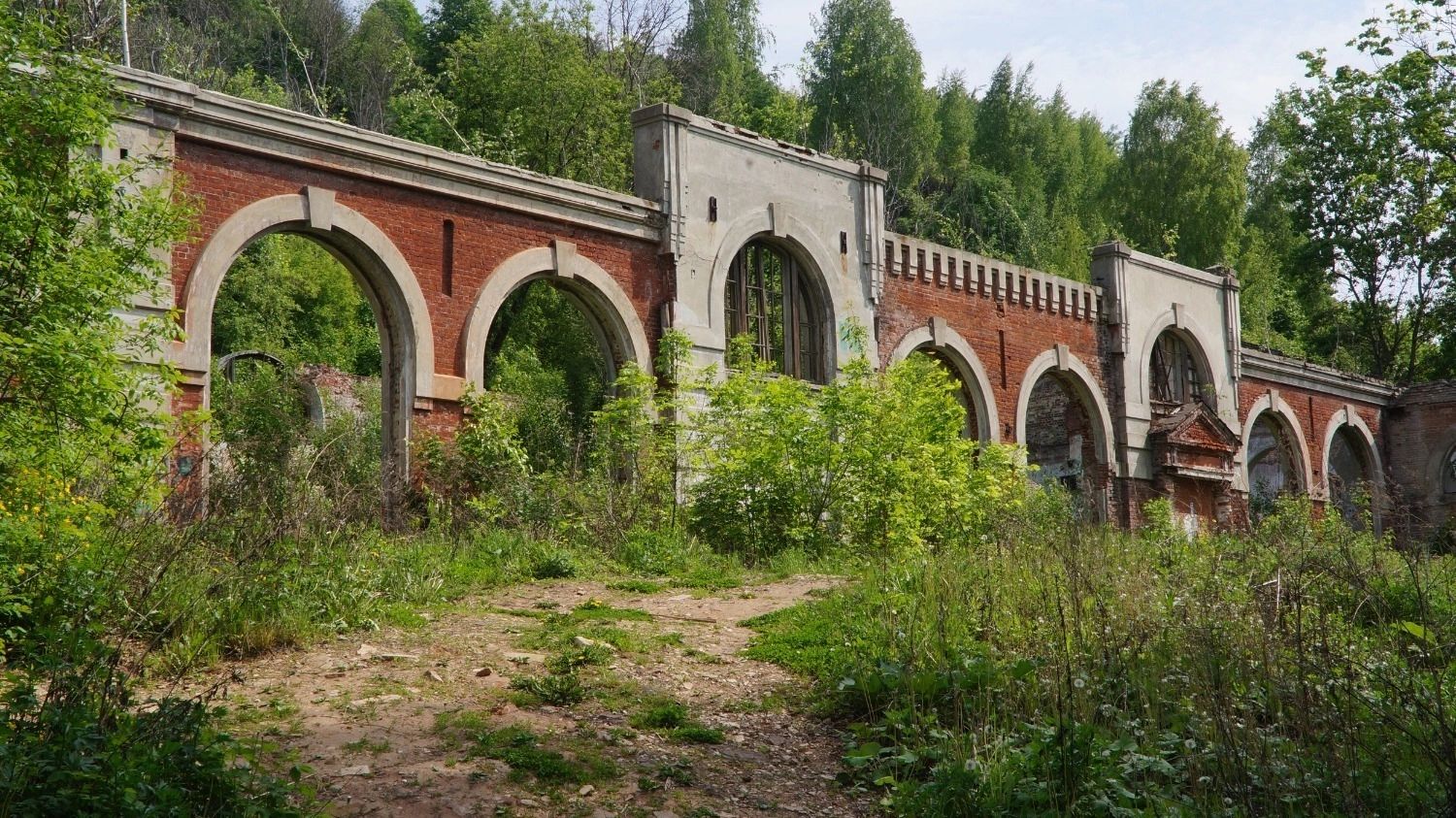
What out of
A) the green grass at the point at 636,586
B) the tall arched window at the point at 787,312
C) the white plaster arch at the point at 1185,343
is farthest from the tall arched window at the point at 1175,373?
the green grass at the point at 636,586

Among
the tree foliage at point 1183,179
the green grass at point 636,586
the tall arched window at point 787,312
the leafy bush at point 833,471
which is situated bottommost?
the green grass at point 636,586

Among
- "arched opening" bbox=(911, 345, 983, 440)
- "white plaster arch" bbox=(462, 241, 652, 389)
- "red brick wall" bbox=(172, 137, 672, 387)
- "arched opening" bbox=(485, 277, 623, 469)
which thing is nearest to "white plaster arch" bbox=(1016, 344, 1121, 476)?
"arched opening" bbox=(911, 345, 983, 440)

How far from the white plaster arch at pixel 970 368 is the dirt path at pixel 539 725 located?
467 inches

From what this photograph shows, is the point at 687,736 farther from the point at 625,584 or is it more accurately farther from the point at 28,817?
the point at 625,584

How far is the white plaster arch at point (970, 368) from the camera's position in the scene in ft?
67.9

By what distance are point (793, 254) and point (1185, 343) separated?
417 inches

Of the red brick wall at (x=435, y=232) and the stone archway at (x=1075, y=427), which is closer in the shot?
the red brick wall at (x=435, y=232)

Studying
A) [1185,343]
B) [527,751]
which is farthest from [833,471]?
[1185,343]

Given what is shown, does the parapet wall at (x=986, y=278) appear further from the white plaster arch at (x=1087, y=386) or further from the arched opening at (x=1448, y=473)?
the arched opening at (x=1448, y=473)

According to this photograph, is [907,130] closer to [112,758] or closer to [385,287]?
[385,287]

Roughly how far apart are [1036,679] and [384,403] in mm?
9212

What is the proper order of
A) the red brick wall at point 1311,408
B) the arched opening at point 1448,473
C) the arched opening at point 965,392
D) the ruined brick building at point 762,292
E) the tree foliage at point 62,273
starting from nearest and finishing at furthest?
the tree foliage at point 62,273, the ruined brick building at point 762,292, the arched opening at point 965,392, the red brick wall at point 1311,408, the arched opening at point 1448,473

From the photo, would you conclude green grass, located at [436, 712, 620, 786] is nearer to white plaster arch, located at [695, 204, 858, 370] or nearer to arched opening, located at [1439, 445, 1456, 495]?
white plaster arch, located at [695, 204, 858, 370]

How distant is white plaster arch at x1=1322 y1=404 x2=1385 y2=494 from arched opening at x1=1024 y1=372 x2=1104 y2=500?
7.70 meters
